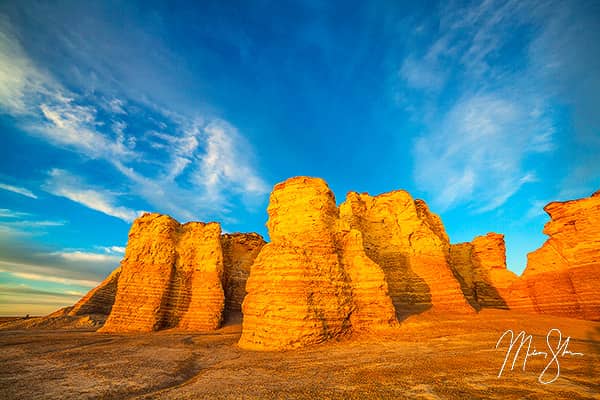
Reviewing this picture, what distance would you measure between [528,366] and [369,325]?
6.41 meters

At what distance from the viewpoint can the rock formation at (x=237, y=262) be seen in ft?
79.1

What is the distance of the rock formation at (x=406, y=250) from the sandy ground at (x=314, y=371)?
6.74 meters

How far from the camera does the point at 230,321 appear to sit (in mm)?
20953

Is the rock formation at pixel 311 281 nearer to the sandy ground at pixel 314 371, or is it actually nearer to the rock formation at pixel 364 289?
the rock formation at pixel 364 289

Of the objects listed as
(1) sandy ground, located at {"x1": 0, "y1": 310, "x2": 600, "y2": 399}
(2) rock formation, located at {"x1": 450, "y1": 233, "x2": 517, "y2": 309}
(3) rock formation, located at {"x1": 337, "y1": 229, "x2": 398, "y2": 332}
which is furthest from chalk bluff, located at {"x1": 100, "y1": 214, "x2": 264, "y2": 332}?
(2) rock formation, located at {"x1": 450, "y1": 233, "x2": 517, "y2": 309}

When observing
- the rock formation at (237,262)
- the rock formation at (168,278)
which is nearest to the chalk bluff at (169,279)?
the rock formation at (168,278)

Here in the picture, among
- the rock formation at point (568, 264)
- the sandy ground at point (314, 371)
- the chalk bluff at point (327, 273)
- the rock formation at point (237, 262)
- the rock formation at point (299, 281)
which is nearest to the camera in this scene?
the sandy ground at point (314, 371)

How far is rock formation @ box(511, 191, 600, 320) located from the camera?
707 inches

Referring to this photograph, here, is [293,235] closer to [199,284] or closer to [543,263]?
[199,284]

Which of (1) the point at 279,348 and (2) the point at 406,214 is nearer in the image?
(1) the point at 279,348

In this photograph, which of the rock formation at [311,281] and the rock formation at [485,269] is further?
the rock formation at [485,269]

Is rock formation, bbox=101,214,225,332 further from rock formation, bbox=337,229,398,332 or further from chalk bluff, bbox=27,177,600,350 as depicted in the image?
rock formation, bbox=337,229,398,332

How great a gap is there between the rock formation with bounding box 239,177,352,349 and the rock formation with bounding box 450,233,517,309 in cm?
1827

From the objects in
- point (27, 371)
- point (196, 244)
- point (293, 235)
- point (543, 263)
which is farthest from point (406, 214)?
point (27, 371)
